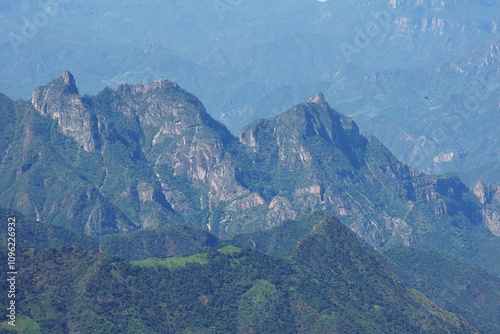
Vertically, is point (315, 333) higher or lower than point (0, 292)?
lower

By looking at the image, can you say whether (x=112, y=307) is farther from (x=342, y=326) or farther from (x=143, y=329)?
(x=342, y=326)

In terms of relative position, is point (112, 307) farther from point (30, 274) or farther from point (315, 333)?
point (315, 333)

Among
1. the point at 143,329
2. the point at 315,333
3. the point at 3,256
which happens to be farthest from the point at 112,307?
the point at 315,333

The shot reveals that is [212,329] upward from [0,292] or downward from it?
downward

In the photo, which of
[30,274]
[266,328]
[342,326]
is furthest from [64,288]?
[342,326]

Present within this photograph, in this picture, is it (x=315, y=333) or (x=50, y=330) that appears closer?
(x=50, y=330)

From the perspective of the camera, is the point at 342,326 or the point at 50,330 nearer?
the point at 50,330

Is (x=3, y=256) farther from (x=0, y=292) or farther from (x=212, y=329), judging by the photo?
(x=212, y=329)
